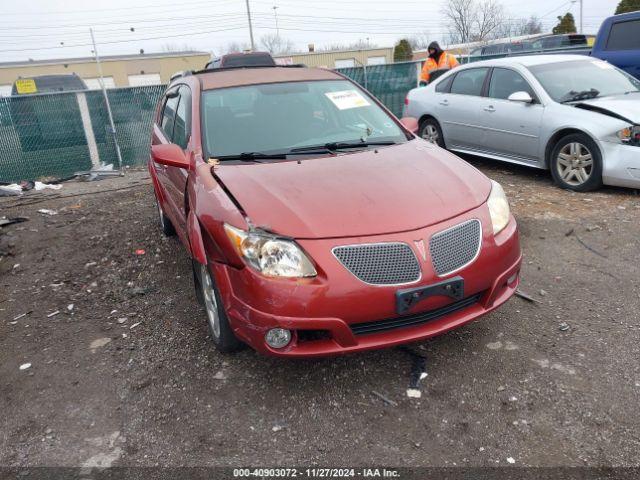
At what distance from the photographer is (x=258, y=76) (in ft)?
14.0

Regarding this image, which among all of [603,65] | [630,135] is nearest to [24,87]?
[603,65]

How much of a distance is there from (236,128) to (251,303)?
5.13ft

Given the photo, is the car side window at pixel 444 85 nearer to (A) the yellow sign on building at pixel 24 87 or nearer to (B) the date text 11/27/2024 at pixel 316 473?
(B) the date text 11/27/2024 at pixel 316 473

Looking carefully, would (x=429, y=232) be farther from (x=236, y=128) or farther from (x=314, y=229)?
(x=236, y=128)

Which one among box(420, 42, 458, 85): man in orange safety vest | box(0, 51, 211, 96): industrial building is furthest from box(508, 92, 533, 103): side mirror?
box(0, 51, 211, 96): industrial building

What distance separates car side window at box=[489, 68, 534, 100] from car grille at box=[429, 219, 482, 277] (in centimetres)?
450

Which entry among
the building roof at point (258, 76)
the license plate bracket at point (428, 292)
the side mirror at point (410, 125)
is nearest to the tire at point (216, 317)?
the license plate bracket at point (428, 292)

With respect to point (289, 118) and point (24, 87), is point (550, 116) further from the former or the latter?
point (24, 87)

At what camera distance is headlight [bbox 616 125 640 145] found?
5496 mm

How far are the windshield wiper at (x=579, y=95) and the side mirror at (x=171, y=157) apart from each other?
4.81m

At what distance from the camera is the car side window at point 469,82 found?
7.34 metres

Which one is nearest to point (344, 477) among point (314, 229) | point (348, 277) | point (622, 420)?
point (348, 277)

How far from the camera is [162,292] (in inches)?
168

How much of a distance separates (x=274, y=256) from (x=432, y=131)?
6.27 meters
